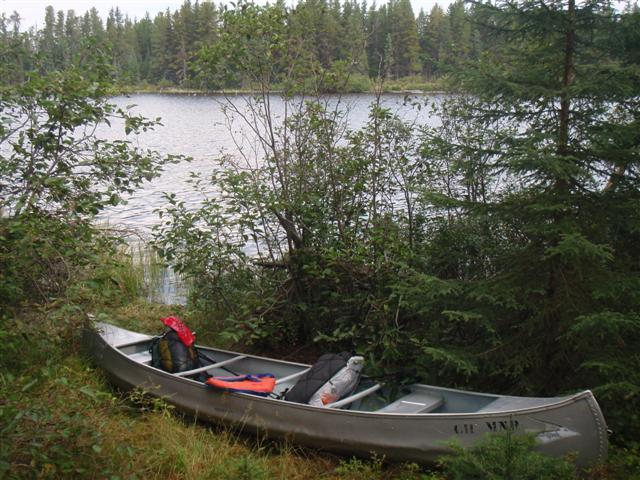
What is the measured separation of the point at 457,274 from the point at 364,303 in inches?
38.7

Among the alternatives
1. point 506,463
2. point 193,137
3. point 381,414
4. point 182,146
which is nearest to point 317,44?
point 381,414

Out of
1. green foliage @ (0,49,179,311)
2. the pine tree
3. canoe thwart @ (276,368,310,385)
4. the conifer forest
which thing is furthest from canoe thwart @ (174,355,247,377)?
the pine tree

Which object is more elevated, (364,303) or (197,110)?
(197,110)

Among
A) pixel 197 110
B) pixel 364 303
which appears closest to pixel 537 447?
pixel 364 303

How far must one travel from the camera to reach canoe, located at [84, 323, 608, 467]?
174 inches

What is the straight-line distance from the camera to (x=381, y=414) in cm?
490

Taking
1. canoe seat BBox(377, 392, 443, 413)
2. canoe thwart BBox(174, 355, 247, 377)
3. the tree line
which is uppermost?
the tree line

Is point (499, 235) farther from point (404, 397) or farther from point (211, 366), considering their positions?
point (211, 366)

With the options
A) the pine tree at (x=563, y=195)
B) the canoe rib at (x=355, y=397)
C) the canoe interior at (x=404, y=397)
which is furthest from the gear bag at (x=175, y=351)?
the pine tree at (x=563, y=195)

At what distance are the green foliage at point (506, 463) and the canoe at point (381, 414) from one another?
367 mm

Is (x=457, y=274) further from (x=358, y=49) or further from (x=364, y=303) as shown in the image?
(x=358, y=49)

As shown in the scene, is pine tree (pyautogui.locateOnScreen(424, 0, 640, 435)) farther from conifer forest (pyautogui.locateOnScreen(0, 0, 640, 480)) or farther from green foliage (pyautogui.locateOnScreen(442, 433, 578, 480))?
green foliage (pyautogui.locateOnScreen(442, 433, 578, 480))

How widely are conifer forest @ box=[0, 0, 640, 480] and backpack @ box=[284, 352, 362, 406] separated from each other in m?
0.40

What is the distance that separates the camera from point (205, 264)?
23.9 feet
